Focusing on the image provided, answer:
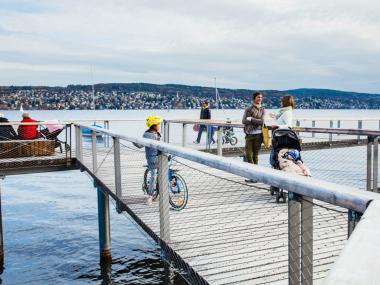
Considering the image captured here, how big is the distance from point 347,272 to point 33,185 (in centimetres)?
3347

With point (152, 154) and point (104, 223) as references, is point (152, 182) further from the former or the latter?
point (104, 223)

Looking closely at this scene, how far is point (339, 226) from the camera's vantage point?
5.09 m

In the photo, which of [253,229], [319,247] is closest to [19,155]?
[253,229]

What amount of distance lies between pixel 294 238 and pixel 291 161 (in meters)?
3.72

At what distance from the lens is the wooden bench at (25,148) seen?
12.6 metres

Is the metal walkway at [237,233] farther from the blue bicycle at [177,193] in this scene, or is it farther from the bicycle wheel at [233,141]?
the bicycle wheel at [233,141]

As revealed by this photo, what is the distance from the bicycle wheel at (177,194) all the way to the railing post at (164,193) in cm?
163

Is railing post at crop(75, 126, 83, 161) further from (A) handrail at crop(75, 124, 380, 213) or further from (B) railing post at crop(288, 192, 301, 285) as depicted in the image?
(B) railing post at crop(288, 192, 301, 285)

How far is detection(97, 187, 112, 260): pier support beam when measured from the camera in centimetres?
1193

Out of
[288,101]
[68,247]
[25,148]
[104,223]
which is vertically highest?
[288,101]

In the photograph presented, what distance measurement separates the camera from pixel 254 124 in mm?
8703

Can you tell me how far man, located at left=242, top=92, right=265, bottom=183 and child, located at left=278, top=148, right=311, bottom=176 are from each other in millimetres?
2543

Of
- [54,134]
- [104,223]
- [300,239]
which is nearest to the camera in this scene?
[300,239]

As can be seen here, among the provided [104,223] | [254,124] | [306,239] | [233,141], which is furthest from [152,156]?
[233,141]
